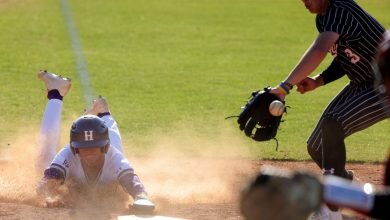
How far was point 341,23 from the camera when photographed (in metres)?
6.62

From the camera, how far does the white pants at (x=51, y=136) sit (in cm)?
845

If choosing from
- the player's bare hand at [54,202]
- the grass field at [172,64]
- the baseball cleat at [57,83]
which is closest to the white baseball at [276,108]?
the player's bare hand at [54,202]

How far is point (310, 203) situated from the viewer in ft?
8.93

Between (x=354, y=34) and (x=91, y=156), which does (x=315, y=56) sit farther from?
(x=91, y=156)

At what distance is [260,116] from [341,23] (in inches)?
35.6

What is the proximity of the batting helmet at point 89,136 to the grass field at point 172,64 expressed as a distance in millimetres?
3367

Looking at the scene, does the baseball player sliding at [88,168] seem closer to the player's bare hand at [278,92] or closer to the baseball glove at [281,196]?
the player's bare hand at [278,92]

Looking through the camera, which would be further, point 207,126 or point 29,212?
point 207,126

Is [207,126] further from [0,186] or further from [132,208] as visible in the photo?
[132,208]

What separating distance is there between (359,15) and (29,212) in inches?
110

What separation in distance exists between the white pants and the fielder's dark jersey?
8.09 feet

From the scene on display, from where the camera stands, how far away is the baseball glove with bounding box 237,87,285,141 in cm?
675

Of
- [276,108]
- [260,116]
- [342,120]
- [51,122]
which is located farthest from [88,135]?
[342,120]

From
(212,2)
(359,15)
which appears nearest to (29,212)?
(359,15)
